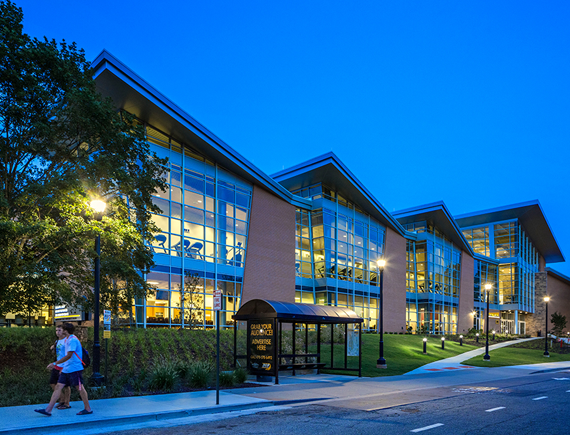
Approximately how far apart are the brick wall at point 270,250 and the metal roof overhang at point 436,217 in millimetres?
21040

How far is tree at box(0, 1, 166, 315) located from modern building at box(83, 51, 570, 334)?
9519 millimetres

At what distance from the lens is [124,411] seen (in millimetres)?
10219

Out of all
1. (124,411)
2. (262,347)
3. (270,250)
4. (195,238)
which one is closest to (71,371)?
(124,411)

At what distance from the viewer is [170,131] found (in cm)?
3027

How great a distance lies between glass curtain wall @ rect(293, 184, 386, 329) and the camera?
40.6 meters

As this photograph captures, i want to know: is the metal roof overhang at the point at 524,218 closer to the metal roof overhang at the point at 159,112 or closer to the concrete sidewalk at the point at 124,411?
the metal roof overhang at the point at 159,112

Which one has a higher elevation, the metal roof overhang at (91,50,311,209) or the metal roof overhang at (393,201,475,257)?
the metal roof overhang at (91,50,311,209)

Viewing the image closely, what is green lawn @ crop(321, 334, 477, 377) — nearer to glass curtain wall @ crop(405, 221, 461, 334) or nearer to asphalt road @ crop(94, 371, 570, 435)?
asphalt road @ crop(94, 371, 570, 435)

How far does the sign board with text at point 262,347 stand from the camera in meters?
16.6

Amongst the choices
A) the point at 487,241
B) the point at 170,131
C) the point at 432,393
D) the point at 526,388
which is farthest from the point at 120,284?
the point at 487,241

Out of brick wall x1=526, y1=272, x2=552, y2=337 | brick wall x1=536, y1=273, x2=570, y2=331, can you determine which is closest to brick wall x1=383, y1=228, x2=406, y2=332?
brick wall x1=526, y1=272, x2=552, y2=337

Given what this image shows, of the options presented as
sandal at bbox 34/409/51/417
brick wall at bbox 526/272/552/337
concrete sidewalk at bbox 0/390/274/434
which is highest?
sandal at bbox 34/409/51/417

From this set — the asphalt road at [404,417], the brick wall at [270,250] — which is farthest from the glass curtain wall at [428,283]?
the asphalt road at [404,417]

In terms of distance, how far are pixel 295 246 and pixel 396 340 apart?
1058cm
